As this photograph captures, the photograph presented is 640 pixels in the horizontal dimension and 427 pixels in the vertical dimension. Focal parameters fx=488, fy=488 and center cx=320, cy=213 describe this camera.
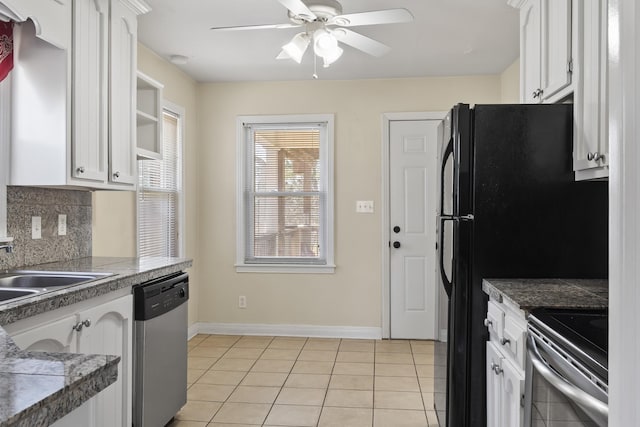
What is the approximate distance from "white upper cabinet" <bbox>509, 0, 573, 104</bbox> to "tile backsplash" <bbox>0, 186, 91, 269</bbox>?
2.57 meters

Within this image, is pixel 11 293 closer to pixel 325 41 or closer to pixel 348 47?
pixel 325 41

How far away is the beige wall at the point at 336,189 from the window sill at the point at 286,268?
0.05 m

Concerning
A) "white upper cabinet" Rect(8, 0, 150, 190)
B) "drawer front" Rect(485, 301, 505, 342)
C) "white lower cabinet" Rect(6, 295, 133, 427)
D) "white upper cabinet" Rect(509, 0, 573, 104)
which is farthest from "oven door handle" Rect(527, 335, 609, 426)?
"white upper cabinet" Rect(8, 0, 150, 190)

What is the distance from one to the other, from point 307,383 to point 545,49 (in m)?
2.50

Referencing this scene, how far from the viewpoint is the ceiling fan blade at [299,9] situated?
2.23 meters

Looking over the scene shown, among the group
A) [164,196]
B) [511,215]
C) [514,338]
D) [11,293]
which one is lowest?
[514,338]

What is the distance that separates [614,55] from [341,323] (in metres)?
4.19

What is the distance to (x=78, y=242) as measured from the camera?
2.87 meters

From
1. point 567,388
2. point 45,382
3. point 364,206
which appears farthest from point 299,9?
point 364,206

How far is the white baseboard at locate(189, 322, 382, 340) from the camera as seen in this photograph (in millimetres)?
4578

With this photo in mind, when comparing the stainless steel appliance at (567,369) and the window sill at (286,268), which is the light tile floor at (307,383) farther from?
the stainless steel appliance at (567,369)

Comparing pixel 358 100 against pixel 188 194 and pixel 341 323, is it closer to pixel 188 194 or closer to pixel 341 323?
pixel 188 194

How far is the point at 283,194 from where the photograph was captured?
467cm

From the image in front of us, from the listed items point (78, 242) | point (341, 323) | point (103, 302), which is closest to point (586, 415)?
point (103, 302)
